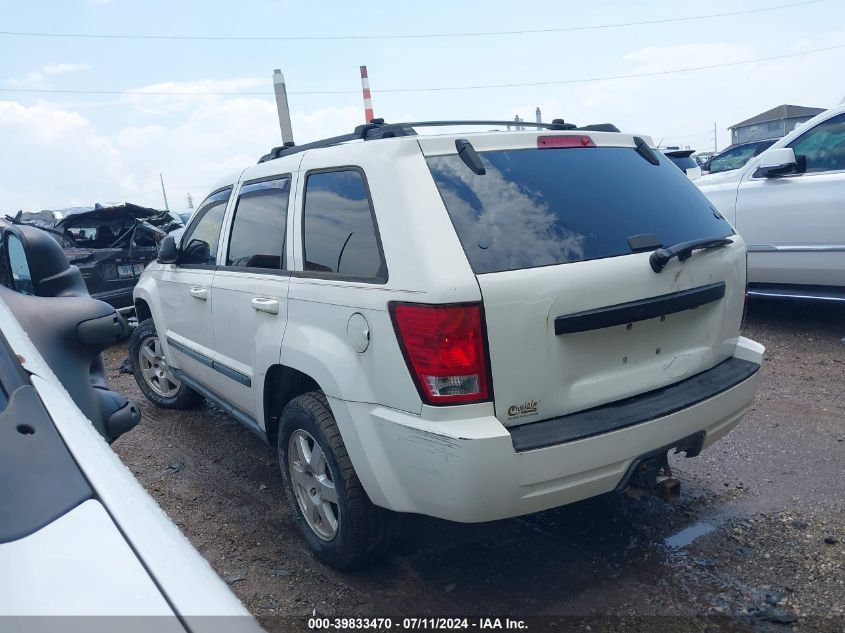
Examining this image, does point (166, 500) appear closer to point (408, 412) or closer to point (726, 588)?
point (408, 412)

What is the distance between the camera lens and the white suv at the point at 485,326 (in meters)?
2.39

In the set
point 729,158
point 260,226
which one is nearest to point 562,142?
point 260,226

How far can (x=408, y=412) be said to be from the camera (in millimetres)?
2449

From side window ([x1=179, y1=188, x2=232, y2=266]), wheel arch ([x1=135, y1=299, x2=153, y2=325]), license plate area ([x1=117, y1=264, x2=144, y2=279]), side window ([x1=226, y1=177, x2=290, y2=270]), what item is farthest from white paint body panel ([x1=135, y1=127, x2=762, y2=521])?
license plate area ([x1=117, y1=264, x2=144, y2=279])

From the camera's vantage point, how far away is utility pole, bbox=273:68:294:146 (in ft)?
39.2

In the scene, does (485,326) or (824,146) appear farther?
(824,146)

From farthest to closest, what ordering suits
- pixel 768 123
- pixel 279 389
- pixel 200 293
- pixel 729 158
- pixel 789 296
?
pixel 768 123
pixel 729 158
pixel 789 296
pixel 200 293
pixel 279 389

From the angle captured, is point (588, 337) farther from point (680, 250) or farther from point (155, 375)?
point (155, 375)

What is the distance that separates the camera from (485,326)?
2.37 meters

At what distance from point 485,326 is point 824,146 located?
4.90 m

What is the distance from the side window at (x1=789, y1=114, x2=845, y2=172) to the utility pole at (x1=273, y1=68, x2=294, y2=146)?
332 inches

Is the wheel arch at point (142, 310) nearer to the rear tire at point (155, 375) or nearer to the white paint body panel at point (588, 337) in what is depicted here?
the rear tire at point (155, 375)

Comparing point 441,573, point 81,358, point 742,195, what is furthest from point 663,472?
point 742,195

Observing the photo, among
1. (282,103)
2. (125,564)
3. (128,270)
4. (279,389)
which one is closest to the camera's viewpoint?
(125,564)
